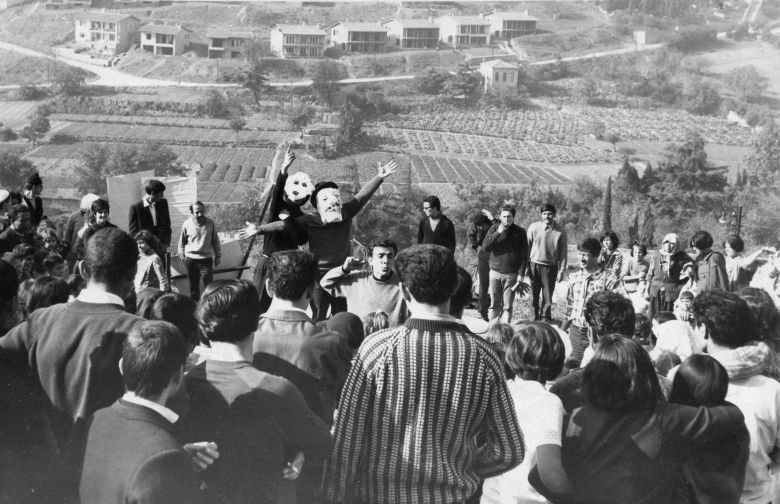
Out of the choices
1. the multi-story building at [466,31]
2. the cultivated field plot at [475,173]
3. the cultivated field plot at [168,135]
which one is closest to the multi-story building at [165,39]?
the cultivated field plot at [168,135]

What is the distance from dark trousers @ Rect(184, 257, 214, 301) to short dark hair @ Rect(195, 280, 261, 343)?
4.75 m

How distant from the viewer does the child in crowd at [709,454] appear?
266cm

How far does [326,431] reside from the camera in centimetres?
240

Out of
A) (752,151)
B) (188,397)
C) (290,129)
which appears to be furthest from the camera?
(752,151)

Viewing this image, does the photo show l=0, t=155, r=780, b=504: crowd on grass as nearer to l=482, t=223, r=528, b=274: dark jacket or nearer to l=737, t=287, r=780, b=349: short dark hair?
l=737, t=287, r=780, b=349: short dark hair

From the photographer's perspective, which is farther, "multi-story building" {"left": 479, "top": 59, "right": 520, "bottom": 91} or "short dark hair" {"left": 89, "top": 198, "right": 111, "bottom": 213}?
"multi-story building" {"left": 479, "top": 59, "right": 520, "bottom": 91}

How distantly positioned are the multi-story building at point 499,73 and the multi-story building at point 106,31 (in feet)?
47.4

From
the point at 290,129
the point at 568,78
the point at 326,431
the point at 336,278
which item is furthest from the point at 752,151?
the point at 326,431

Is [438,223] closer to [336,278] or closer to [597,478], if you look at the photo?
[336,278]

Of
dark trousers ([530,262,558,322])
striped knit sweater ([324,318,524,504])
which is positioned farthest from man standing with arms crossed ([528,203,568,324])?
striped knit sweater ([324,318,524,504])

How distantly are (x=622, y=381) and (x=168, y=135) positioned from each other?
31409 mm

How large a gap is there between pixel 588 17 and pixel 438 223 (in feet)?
99.5

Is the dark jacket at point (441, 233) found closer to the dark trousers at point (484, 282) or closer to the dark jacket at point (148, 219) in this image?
the dark trousers at point (484, 282)

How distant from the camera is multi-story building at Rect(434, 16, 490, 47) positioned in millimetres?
32344
